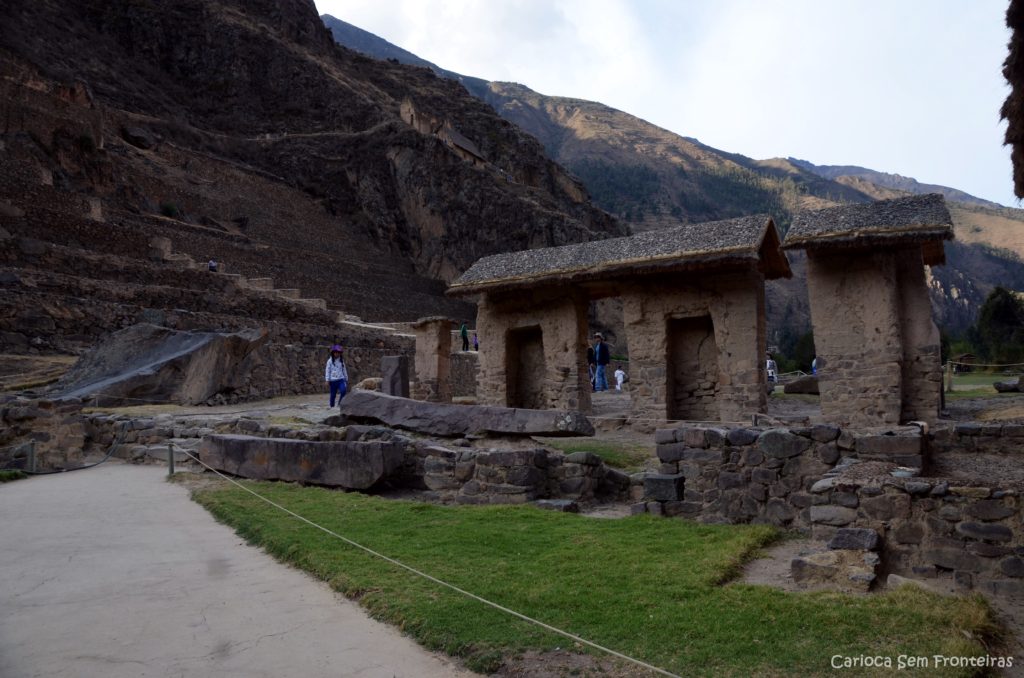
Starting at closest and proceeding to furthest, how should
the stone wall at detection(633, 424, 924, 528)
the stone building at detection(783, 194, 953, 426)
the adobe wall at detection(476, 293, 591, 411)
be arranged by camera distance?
the stone wall at detection(633, 424, 924, 528), the stone building at detection(783, 194, 953, 426), the adobe wall at detection(476, 293, 591, 411)

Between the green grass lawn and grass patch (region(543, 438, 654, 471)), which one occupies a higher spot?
grass patch (region(543, 438, 654, 471))

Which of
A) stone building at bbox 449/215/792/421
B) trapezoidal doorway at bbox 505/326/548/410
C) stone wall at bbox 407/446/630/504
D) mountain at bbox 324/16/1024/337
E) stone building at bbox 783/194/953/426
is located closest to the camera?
stone wall at bbox 407/446/630/504

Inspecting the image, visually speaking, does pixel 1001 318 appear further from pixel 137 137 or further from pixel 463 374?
pixel 137 137

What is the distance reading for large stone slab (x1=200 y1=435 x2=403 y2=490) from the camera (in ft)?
30.4

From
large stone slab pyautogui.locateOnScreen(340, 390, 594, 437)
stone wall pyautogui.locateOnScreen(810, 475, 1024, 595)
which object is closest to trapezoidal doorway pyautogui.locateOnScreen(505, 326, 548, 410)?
large stone slab pyautogui.locateOnScreen(340, 390, 594, 437)

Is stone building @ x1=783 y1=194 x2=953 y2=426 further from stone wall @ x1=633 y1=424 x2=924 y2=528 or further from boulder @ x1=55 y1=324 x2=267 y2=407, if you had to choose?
boulder @ x1=55 y1=324 x2=267 y2=407

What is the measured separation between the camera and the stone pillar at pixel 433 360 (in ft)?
59.6

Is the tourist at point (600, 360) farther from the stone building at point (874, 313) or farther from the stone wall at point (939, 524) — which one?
the stone wall at point (939, 524)

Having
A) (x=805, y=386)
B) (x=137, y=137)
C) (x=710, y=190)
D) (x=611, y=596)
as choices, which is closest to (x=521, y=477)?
(x=611, y=596)

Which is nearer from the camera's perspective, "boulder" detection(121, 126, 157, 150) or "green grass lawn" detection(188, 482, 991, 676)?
"green grass lawn" detection(188, 482, 991, 676)

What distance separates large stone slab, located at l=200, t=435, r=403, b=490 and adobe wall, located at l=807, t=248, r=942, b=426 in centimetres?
742

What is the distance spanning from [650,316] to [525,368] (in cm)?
346

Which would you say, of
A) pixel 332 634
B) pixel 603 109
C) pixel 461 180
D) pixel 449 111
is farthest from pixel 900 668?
pixel 603 109

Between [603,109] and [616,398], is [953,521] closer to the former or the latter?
[616,398]
